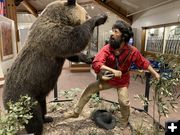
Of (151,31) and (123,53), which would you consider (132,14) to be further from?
(123,53)

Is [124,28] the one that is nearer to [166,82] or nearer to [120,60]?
[120,60]

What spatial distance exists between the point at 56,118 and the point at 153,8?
16.5 feet

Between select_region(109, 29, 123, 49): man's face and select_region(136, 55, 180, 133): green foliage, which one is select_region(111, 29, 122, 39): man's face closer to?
select_region(109, 29, 123, 49): man's face

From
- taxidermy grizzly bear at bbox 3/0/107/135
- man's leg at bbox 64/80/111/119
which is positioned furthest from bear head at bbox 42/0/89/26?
man's leg at bbox 64/80/111/119

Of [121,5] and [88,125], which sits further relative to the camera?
[121,5]

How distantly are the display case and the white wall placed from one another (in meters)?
0.15

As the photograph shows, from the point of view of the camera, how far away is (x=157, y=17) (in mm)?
6000

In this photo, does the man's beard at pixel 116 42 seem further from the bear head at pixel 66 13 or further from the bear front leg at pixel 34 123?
the bear front leg at pixel 34 123

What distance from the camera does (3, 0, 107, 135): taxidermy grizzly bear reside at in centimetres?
167

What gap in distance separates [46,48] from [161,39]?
4.74 meters

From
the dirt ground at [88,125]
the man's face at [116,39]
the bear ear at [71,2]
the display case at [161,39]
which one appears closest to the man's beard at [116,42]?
the man's face at [116,39]

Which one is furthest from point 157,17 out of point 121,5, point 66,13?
point 66,13

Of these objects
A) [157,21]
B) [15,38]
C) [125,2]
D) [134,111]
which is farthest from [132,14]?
[134,111]

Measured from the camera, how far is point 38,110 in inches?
70.6
